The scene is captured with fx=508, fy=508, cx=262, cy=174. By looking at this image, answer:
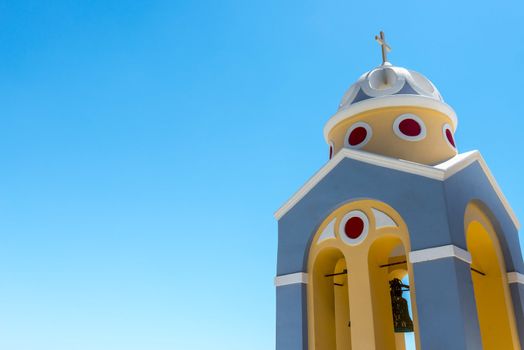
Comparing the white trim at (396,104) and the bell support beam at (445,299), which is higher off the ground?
the white trim at (396,104)

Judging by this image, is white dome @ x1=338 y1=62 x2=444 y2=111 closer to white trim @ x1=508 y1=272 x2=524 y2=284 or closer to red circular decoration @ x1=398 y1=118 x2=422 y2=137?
red circular decoration @ x1=398 y1=118 x2=422 y2=137

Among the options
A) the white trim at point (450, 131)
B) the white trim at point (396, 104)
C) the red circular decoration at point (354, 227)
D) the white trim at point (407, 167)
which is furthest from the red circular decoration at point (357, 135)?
the red circular decoration at point (354, 227)

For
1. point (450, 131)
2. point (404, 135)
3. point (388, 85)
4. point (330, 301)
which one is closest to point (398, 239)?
point (330, 301)

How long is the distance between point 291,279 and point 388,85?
4.71m

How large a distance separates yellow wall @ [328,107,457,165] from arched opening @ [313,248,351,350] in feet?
7.73

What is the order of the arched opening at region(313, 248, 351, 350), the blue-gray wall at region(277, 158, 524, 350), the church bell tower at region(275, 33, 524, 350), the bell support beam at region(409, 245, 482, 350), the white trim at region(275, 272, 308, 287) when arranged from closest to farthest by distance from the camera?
the bell support beam at region(409, 245, 482, 350)
the blue-gray wall at region(277, 158, 524, 350)
the church bell tower at region(275, 33, 524, 350)
the arched opening at region(313, 248, 351, 350)
the white trim at region(275, 272, 308, 287)

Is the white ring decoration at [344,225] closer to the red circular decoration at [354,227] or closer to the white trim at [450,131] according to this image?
the red circular decoration at [354,227]

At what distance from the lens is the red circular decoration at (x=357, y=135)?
10.8 meters

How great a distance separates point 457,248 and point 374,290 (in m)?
1.65

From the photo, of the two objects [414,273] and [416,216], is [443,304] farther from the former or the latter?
[416,216]

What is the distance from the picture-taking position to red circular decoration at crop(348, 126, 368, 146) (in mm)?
10773

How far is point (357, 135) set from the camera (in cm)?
1089

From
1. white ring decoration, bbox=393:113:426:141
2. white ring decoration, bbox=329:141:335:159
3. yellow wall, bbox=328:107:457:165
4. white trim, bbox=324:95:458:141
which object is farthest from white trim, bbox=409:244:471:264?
white ring decoration, bbox=329:141:335:159

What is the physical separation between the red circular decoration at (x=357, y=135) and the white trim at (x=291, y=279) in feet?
10.0
